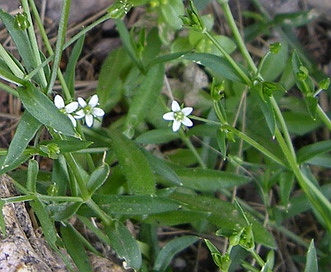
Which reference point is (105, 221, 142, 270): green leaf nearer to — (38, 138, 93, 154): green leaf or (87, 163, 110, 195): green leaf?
(87, 163, 110, 195): green leaf

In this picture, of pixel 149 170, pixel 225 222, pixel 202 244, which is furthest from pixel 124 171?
pixel 202 244

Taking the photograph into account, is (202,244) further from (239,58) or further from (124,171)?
(239,58)

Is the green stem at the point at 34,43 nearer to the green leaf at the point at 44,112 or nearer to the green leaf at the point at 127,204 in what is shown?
the green leaf at the point at 44,112

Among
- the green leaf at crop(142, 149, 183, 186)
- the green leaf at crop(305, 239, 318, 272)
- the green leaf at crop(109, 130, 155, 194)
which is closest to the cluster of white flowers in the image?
the green leaf at crop(109, 130, 155, 194)

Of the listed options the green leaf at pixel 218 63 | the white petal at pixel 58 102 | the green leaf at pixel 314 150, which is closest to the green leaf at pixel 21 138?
the white petal at pixel 58 102

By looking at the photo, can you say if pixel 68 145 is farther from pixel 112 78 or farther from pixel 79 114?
pixel 112 78

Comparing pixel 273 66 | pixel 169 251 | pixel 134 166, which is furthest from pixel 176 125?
pixel 273 66
